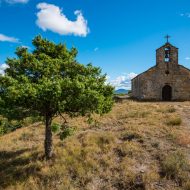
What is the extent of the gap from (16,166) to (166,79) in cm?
2625

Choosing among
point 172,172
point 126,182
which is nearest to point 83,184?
point 126,182

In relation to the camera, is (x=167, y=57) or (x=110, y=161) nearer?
(x=110, y=161)

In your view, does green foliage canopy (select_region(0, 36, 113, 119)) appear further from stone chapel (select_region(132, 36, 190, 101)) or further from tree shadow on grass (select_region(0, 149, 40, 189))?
stone chapel (select_region(132, 36, 190, 101))

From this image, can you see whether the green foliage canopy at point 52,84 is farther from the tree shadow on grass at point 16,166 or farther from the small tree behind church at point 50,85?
the tree shadow on grass at point 16,166

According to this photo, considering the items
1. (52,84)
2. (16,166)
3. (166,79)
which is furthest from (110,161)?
(166,79)

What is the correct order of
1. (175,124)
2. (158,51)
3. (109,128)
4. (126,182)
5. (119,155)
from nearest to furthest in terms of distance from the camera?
(126,182) → (119,155) → (175,124) → (109,128) → (158,51)

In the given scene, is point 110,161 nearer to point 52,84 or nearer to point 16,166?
point 52,84

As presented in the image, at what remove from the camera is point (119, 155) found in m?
12.9

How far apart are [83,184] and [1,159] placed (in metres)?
7.05

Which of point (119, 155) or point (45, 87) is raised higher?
point (45, 87)

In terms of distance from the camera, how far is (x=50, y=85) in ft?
35.3

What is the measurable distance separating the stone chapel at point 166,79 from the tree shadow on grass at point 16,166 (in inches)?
897

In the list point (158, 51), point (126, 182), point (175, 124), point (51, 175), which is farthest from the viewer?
point (158, 51)

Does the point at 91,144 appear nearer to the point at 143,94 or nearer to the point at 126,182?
the point at 126,182
